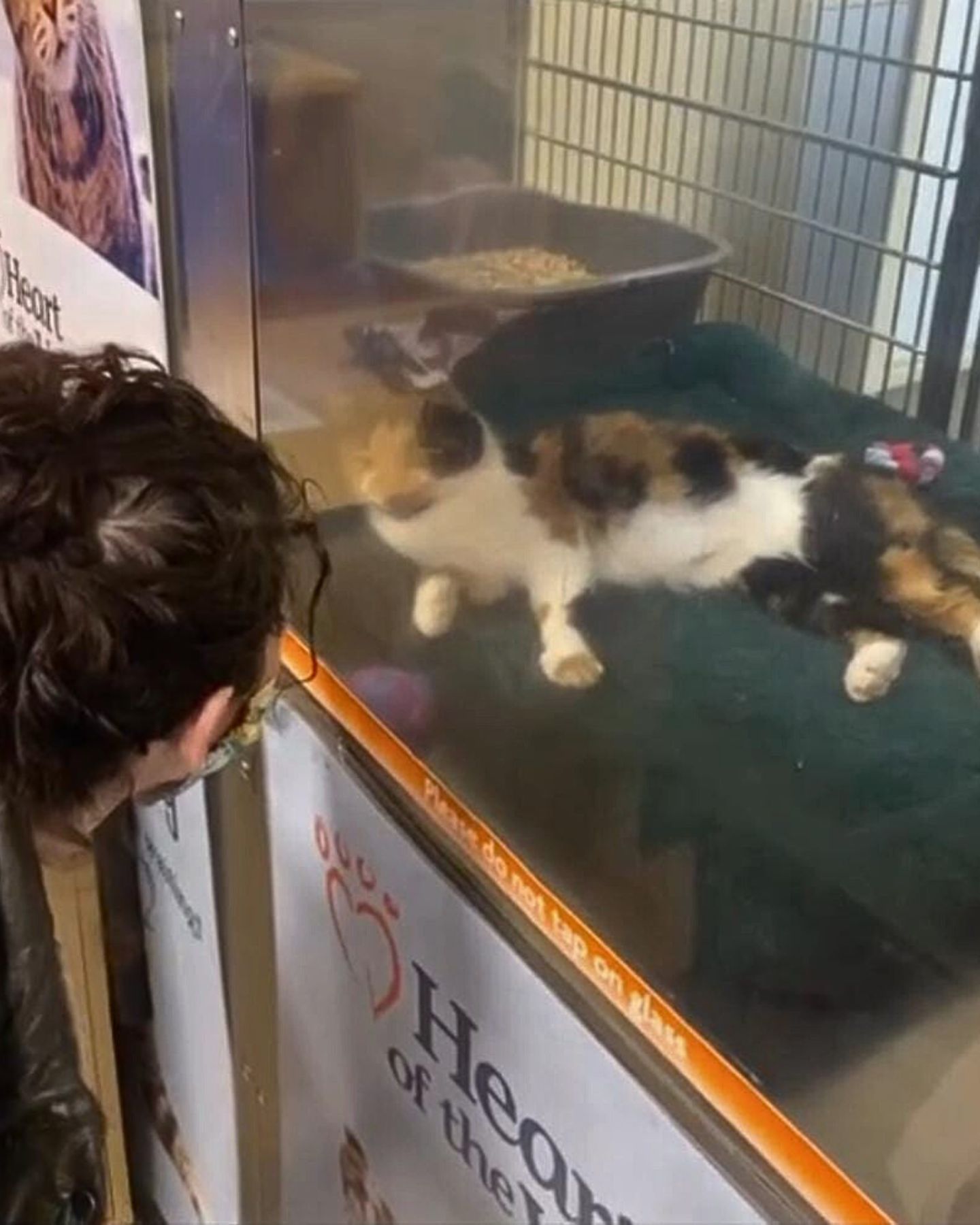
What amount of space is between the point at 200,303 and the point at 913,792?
0.51 m

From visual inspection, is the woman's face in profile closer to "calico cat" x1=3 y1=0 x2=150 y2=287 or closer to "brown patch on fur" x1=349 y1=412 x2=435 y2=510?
"brown patch on fur" x1=349 y1=412 x2=435 y2=510

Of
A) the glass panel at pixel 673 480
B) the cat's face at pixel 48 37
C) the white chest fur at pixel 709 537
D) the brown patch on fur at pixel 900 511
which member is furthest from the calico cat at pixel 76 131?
the brown patch on fur at pixel 900 511

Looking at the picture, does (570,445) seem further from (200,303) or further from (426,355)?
(200,303)

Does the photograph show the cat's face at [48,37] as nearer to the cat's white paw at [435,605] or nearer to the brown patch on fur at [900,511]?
the cat's white paw at [435,605]

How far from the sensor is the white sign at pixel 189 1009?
51.2 inches

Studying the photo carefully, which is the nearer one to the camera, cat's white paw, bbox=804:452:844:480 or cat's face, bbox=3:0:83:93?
cat's white paw, bbox=804:452:844:480

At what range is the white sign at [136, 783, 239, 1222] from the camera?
130cm

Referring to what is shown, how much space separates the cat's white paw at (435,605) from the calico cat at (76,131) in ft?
0.87

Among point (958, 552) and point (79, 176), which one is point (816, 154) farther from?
point (79, 176)

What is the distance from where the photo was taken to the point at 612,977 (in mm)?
815

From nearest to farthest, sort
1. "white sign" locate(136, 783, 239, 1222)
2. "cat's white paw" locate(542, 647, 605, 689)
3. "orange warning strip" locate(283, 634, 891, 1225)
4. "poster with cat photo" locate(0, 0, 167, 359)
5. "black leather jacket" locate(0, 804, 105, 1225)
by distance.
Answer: "orange warning strip" locate(283, 634, 891, 1225)
"black leather jacket" locate(0, 804, 105, 1225)
"cat's white paw" locate(542, 647, 605, 689)
"poster with cat photo" locate(0, 0, 167, 359)
"white sign" locate(136, 783, 239, 1222)

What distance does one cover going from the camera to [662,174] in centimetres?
79

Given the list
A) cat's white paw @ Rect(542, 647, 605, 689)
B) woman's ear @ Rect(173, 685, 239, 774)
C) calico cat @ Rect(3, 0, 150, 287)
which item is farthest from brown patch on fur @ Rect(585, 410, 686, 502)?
calico cat @ Rect(3, 0, 150, 287)

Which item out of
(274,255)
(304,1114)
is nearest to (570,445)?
(274,255)
